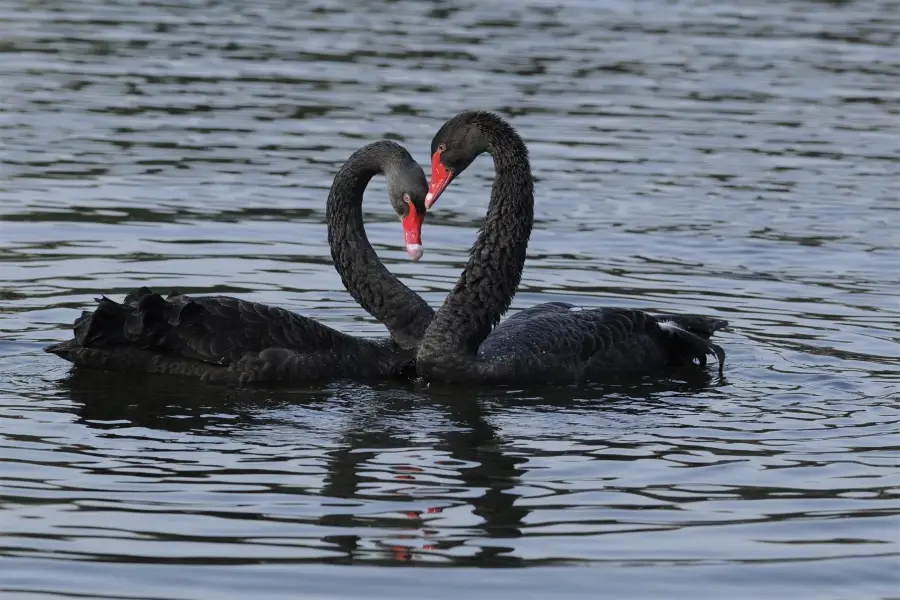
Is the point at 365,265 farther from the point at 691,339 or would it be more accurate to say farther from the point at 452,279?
the point at 691,339

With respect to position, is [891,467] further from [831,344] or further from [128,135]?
[128,135]

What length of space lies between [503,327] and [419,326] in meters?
0.50

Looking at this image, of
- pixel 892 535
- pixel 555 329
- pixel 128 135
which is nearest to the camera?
pixel 892 535

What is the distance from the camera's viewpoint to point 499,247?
8969 mm

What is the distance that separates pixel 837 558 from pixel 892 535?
1.25ft

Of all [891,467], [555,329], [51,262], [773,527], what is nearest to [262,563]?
→ [773,527]

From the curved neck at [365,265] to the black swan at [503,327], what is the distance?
20.2 inches

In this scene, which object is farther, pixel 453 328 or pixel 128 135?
pixel 128 135

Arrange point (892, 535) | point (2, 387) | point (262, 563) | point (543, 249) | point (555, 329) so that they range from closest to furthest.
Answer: point (262, 563) < point (892, 535) < point (2, 387) < point (555, 329) < point (543, 249)

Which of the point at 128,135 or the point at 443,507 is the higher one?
the point at 128,135

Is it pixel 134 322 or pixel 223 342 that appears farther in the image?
pixel 223 342

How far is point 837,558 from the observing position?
601 cm

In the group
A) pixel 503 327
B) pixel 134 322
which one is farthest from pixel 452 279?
pixel 134 322

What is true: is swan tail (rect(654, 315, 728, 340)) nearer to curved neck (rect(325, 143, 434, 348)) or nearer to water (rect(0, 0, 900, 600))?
water (rect(0, 0, 900, 600))
